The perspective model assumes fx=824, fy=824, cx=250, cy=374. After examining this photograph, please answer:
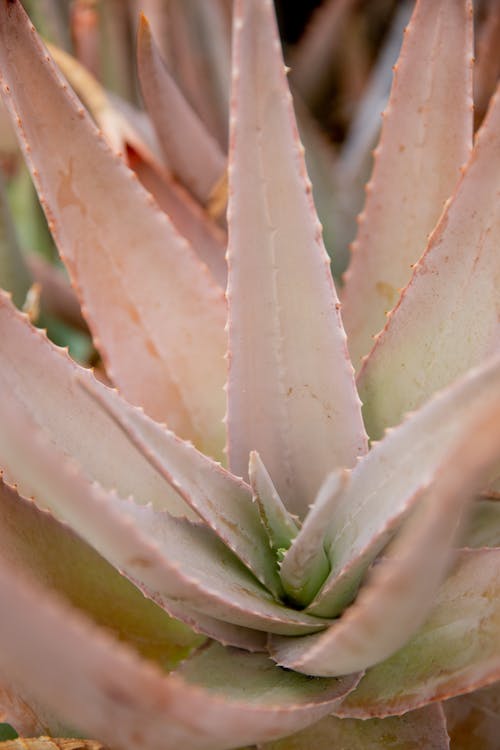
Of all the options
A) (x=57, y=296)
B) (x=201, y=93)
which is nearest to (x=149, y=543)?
(x=57, y=296)

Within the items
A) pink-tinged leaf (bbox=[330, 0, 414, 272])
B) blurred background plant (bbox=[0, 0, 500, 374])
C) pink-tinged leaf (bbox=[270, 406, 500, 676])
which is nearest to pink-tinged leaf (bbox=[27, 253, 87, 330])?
blurred background plant (bbox=[0, 0, 500, 374])

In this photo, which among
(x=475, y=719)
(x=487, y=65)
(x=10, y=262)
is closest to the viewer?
(x=475, y=719)

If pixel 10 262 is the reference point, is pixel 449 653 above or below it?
below

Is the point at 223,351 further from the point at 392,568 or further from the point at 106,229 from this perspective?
the point at 392,568

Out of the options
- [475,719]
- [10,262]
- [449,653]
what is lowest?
[475,719]

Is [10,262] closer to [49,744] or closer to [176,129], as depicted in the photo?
[176,129]

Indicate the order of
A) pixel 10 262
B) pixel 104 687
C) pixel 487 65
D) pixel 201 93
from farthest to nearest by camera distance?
pixel 201 93, pixel 487 65, pixel 10 262, pixel 104 687

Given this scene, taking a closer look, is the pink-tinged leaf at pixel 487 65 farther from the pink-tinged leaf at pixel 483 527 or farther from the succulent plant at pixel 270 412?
the pink-tinged leaf at pixel 483 527

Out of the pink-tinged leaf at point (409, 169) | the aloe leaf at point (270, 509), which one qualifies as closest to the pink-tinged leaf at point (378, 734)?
the aloe leaf at point (270, 509)
